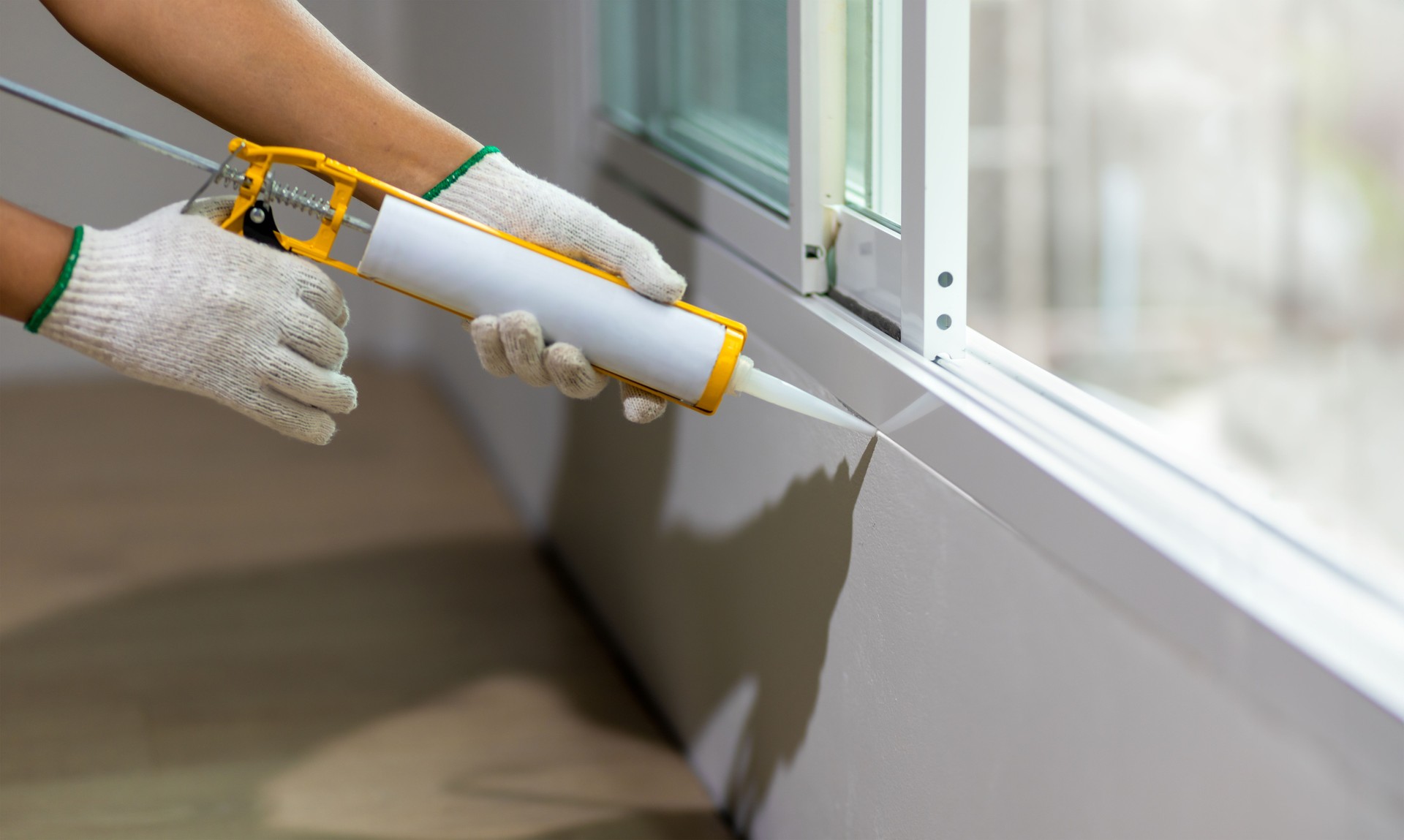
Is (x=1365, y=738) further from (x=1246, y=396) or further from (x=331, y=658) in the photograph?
(x=1246, y=396)

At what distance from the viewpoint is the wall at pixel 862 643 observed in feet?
1.85

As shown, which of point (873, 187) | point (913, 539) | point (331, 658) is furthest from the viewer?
point (331, 658)

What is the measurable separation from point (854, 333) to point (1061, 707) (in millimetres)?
339

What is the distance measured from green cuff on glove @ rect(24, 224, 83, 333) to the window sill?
0.53 meters

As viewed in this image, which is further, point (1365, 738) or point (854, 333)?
point (854, 333)

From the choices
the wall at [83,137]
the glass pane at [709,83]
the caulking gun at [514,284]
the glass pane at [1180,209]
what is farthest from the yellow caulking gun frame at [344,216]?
the glass pane at [1180,209]

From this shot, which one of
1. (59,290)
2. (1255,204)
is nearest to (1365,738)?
(59,290)

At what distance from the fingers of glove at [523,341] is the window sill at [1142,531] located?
0.23 metres

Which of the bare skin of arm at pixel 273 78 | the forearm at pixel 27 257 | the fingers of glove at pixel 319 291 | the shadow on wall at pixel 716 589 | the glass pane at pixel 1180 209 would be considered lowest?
the glass pane at pixel 1180 209

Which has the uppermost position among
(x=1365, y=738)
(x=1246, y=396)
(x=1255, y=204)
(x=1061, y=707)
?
(x=1365, y=738)

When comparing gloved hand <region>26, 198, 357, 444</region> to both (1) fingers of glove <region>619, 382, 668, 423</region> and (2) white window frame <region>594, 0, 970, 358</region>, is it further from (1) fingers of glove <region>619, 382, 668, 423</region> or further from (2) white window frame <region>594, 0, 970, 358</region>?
(2) white window frame <region>594, 0, 970, 358</region>

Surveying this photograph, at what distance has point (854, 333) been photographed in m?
0.91

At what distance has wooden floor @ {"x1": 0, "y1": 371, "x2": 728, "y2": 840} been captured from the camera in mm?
1244

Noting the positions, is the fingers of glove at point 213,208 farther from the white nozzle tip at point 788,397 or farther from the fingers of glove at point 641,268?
the white nozzle tip at point 788,397
